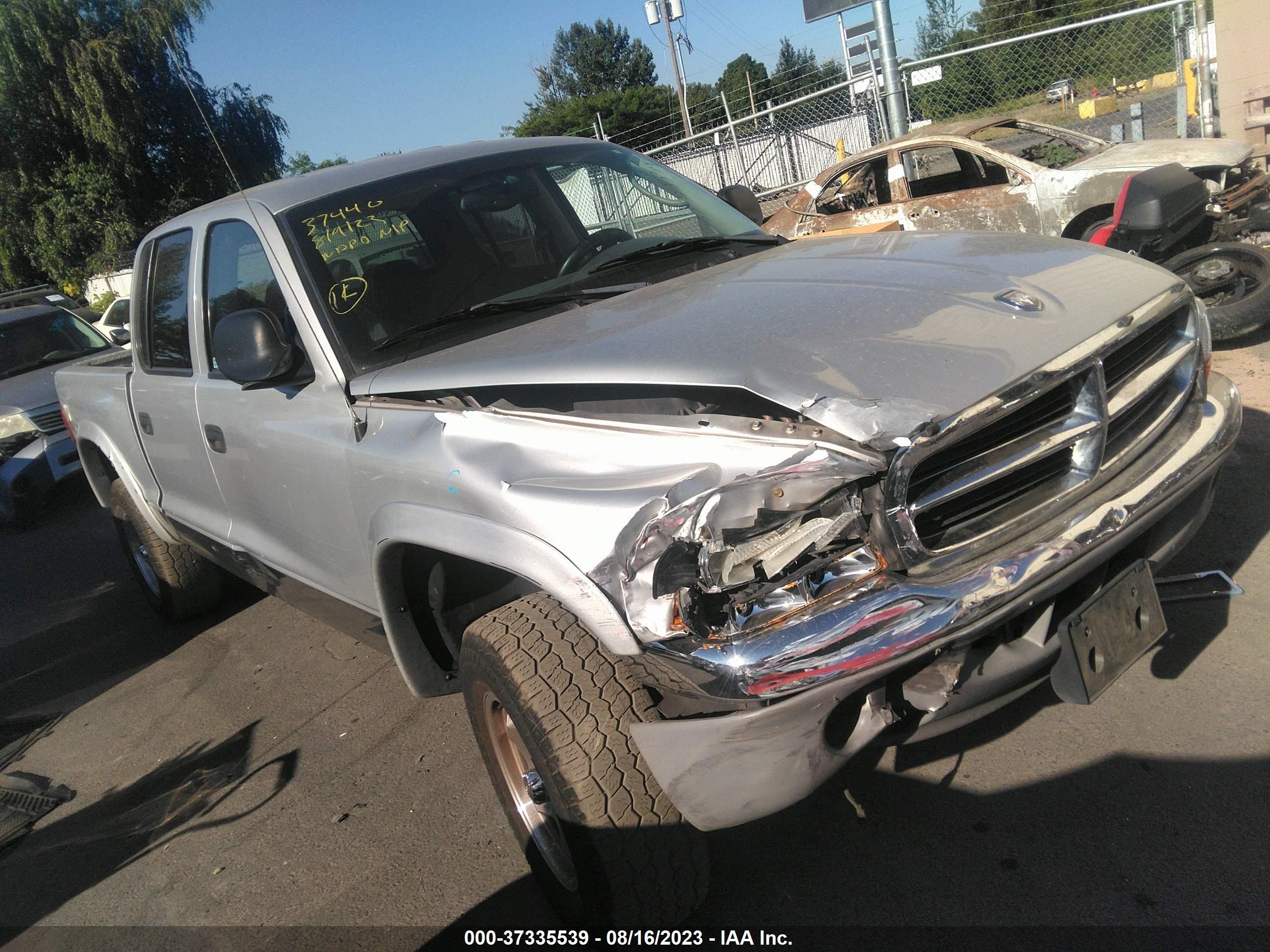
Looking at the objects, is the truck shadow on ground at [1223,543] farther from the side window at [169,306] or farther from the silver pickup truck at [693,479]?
the side window at [169,306]

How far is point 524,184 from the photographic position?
3.48 meters

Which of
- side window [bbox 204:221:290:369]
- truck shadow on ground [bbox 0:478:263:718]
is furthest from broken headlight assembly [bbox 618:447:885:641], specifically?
truck shadow on ground [bbox 0:478:263:718]

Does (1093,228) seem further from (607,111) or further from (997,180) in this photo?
(607,111)

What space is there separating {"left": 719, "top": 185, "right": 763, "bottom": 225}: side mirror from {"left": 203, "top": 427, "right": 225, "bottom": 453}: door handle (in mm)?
2226

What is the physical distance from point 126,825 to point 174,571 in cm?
170

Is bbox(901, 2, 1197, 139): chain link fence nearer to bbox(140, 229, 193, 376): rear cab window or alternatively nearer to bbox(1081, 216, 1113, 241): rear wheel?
bbox(1081, 216, 1113, 241): rear wheel

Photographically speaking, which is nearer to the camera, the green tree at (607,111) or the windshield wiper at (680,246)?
the windshield wiper at (680,246)

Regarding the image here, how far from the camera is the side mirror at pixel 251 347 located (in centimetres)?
277

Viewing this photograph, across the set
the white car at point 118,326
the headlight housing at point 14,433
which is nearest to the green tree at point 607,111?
the white car at point 118,326

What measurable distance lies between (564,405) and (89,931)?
2223 millimetres

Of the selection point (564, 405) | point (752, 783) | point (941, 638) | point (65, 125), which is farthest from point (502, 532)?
point (65, 125)

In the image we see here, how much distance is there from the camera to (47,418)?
873 centimetres

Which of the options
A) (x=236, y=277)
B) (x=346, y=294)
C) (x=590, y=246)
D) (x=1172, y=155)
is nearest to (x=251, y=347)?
(x=346, y=294)

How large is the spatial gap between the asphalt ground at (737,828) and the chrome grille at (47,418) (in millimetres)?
5347
